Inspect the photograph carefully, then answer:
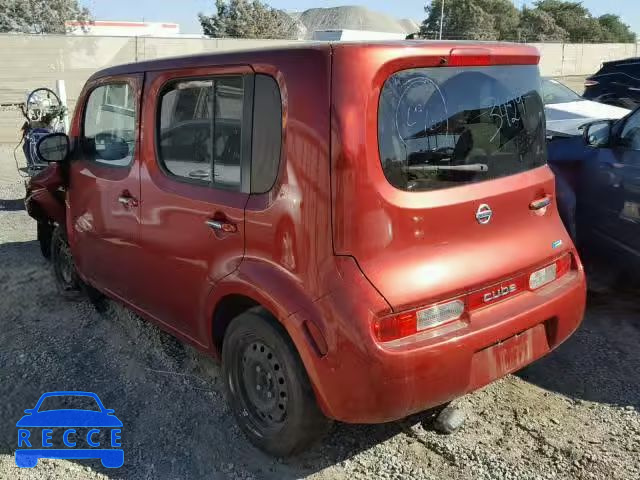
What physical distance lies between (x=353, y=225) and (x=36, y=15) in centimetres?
4443

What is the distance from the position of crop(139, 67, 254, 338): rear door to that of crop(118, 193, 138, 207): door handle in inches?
4.7

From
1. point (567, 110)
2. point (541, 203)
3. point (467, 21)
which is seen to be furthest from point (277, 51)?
point (467, 21)

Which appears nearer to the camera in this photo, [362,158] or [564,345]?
[362,158]

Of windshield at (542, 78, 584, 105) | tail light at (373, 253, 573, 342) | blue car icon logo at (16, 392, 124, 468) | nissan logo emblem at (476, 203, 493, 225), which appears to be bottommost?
blue car icon logo at (16, 392, 124, 468)

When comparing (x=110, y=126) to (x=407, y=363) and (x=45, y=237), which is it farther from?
(x=407, y=363)

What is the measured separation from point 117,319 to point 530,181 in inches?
120

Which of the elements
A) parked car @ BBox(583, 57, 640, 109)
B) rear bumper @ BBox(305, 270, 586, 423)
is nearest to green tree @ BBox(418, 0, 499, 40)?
parked car @ BBox(583, 57, 640, 109)

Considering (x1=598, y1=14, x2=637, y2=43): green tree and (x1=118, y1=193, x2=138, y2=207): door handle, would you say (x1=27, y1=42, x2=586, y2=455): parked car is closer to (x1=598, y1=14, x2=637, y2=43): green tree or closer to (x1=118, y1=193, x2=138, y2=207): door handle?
(x1=118, y1=193, x2=138, y2=207): door handle

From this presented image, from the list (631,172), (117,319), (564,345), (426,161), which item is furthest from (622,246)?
(117,319)

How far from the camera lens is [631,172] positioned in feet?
14.0

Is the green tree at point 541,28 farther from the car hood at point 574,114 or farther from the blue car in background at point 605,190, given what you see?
the blue car in background at point 605,190

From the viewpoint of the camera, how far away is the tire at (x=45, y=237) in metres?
5.46

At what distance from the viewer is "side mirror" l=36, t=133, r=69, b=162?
4094mm

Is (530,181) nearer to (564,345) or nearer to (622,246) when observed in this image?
(564,345)
